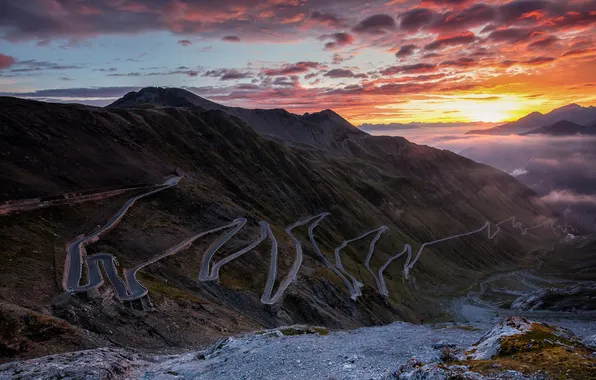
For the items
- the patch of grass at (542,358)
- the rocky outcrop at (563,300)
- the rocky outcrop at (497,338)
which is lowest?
the rocky outcrop at (563,300)

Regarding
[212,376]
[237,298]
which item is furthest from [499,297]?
[212,376]

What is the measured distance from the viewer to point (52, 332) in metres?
41.6

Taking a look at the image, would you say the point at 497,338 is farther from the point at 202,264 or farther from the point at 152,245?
the point at 152,245

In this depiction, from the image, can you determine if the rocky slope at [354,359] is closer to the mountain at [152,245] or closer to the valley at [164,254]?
the valley at [164,254]

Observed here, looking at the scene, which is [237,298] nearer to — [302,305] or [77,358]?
[302,305]

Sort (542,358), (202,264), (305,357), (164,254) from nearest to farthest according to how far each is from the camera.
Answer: (542,358) < (305,357) < (164,254) < (202,264)

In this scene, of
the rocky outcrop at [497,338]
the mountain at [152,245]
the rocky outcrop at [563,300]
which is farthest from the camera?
the rocky outcrop at [563,300]

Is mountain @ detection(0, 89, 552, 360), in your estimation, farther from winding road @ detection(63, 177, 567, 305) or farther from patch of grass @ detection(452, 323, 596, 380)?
patch of grass @ detection(452, 323, 596, 380)

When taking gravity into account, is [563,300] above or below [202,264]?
below

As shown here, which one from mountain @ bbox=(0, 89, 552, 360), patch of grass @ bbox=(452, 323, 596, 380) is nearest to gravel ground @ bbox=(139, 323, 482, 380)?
patch of grass @ bbox=(452, 323, 596, 380)

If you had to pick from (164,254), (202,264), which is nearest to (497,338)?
(202,264)

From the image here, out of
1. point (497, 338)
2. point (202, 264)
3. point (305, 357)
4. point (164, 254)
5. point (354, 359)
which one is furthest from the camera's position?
point (202, 264)

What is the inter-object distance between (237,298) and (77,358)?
46687mm

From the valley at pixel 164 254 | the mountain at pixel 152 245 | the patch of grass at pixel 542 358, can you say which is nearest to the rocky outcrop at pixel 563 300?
the valley at pixel 164 254
